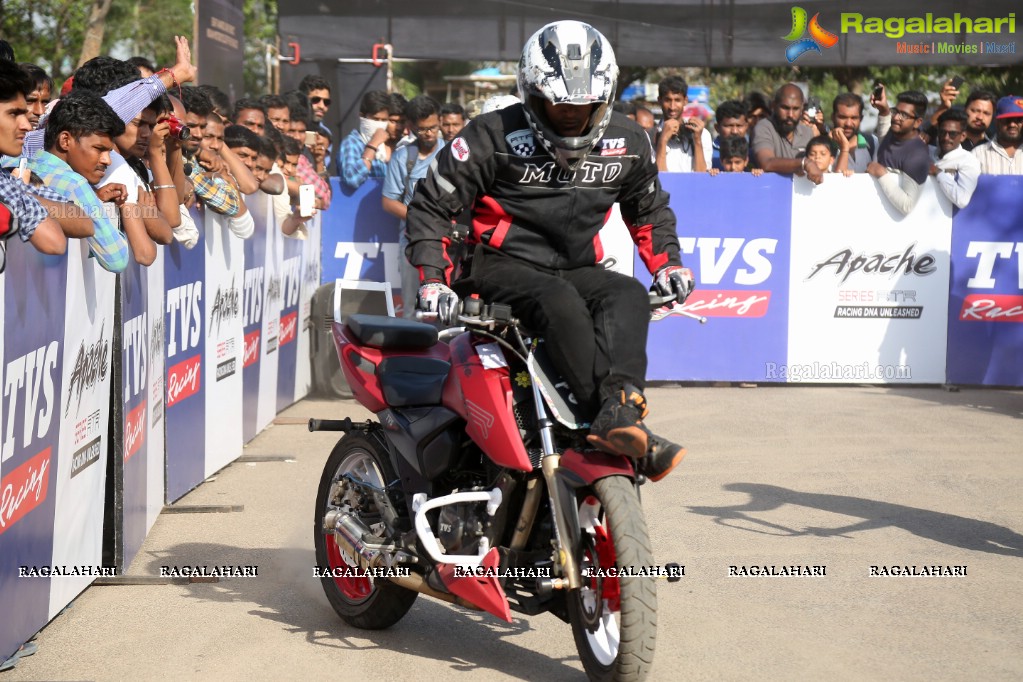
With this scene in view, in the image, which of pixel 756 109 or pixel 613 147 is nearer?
pixel 613 147

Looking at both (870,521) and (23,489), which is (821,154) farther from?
(23,489)

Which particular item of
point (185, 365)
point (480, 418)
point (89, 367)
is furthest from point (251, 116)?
point (480, 418)

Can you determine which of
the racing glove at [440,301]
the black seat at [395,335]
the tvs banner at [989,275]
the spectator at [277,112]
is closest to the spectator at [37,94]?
the black seat at [395,335]

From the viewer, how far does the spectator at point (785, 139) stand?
12.1 meters

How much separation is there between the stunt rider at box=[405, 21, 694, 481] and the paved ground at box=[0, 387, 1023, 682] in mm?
1232

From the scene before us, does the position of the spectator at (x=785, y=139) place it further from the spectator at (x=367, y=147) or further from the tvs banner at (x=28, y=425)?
the tvs banner at (x=28, y=425)

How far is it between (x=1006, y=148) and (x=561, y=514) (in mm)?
9669

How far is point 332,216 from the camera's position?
1266 cm

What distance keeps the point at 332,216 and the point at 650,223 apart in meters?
7.58

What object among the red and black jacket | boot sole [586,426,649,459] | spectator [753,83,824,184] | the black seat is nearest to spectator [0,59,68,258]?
the black seat

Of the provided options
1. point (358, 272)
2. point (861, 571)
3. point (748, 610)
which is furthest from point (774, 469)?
point (358, 272)

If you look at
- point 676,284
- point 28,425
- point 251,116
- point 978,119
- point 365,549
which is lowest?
point 365,549

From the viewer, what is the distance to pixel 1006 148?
505 inches

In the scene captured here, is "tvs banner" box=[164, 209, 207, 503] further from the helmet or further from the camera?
the helmet
